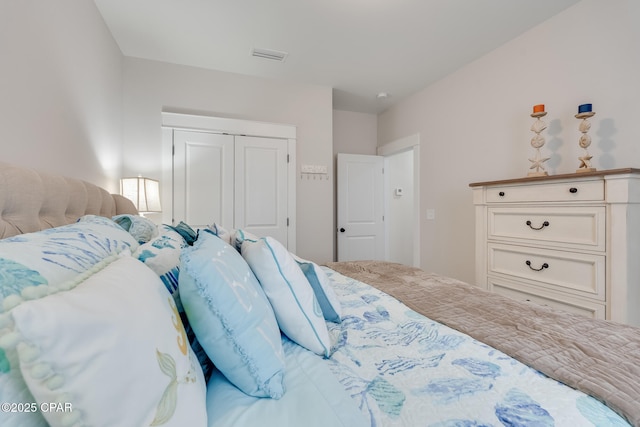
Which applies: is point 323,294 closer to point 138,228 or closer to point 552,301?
point 138,228

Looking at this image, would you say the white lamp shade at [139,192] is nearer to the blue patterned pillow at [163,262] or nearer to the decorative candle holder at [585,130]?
the blue patterned pillow at [163,262]

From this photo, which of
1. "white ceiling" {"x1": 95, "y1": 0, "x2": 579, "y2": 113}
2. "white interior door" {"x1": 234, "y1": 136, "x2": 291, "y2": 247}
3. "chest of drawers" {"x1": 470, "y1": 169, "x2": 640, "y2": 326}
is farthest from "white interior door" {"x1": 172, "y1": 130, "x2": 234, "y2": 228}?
"chest of drawers" {"x1": 470, "y1": 169, "x2": 640, "y2": 326}

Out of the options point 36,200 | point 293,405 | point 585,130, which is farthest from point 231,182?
point 585,130

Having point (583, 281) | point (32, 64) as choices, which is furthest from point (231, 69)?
point (583, 281)

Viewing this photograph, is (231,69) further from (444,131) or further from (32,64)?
(444,131)

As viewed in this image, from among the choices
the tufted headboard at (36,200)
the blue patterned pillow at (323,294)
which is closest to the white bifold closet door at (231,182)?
the tufted headboard at (36,200)

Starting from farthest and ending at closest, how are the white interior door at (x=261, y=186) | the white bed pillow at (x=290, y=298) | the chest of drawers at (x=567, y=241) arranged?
the white interior door at (x=261, y=186)
the chest of drawers at (x=567, y=241)
the white bed pillow at (x=290, y=298)

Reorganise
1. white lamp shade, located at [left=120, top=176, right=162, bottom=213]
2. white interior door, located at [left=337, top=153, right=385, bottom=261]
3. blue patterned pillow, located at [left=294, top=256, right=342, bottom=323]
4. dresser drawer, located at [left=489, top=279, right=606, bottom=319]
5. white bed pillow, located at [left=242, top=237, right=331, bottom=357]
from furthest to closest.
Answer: white interior door, located at [left=337, top=153, right=385, bottom=261] < white lamp shade, located at [left=120, top=176, right=162, bottom=213] < dresser drawer, located at [left=489, top=279, right=606, bottom=319] < blue patterned pillow, located at [left=294, top=256, right=342, bottom=323] < white bed pillow, located at [left=242, top=237, right=331, bottom=357]

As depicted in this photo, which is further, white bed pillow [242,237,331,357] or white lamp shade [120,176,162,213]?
white lamp shade [120,176,162,213]

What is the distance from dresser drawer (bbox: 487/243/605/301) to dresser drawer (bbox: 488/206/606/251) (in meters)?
0.07

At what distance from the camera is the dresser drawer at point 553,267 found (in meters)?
1.59

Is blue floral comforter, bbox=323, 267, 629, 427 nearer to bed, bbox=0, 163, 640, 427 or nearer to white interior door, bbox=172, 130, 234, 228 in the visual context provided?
bed, bbox=0, 163, 640, 427

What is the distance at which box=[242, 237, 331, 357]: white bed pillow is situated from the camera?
2.75 feet

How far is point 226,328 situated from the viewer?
0.62 meters
